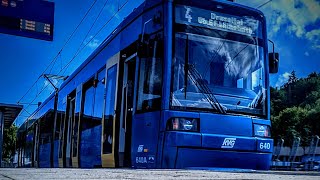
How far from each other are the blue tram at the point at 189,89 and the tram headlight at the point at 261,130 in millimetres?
10

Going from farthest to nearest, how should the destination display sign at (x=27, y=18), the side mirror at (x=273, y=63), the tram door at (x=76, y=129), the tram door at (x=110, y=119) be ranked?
the destination display sign at (x=27, y=18)
the tram door at (x=76, y=129)
the side mirror at (x=273, y=63)
the tram door at (x=110, y=119)

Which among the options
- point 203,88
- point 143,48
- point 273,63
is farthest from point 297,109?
point 143,48

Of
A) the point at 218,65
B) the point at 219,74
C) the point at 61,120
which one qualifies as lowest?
the point at 61,120

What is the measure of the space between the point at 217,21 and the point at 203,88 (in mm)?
1307

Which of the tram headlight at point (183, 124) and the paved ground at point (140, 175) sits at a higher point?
the tram headlight at point (183, 124)

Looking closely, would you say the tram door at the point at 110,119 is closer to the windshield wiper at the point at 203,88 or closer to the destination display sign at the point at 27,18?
the windshield wiper at the point at 203,88

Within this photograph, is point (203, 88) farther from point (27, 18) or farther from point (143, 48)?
point (27, 18)

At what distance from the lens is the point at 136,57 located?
7254 millimetres

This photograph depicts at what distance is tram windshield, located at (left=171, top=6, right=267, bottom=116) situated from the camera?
267 inches

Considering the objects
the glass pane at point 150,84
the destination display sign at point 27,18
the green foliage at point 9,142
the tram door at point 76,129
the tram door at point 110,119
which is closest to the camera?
the glass pane at point 150,84

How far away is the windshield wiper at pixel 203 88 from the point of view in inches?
267

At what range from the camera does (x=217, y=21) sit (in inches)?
288

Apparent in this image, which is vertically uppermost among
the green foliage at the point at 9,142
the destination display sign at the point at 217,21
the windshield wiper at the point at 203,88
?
the destination display sign at the point at 217,21

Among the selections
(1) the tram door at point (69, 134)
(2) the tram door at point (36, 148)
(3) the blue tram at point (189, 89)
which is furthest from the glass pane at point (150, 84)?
(2) the tram door at point (36, 148)
